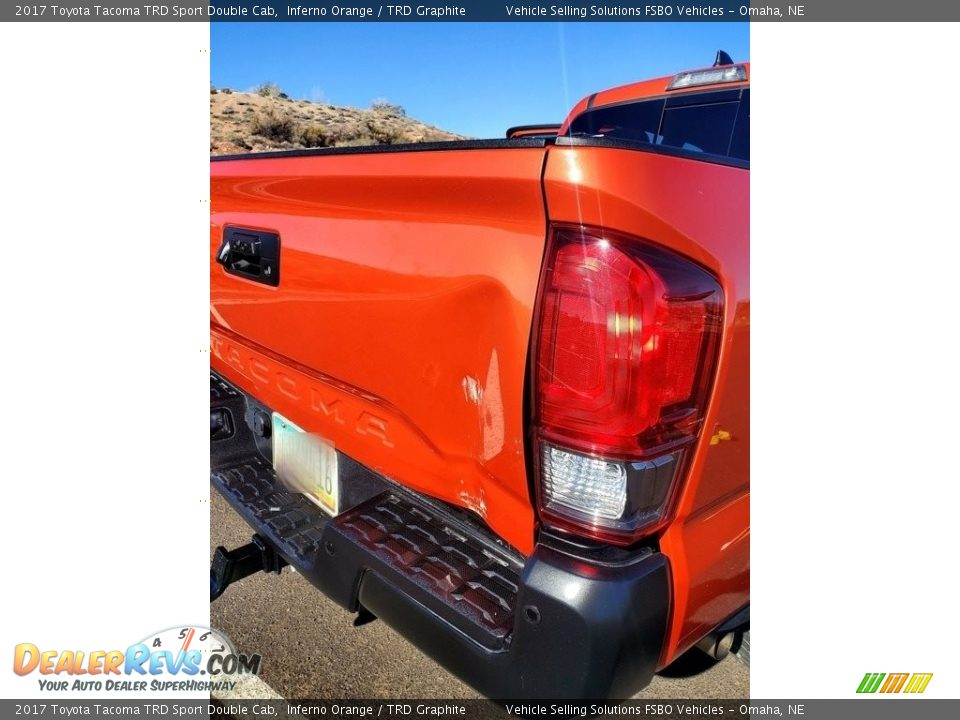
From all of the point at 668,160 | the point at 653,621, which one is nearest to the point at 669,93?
the point at 668,160

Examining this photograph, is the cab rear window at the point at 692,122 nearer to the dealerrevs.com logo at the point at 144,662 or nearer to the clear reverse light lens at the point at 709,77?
the clear reverse light lens at the point at 709,77

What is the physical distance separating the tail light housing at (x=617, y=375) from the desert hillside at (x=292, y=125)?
11.4 meters

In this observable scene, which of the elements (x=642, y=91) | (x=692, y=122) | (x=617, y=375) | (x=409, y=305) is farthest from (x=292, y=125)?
(x=617, y=375)


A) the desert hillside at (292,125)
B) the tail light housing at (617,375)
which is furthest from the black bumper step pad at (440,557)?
the desert hillside at (292,125)

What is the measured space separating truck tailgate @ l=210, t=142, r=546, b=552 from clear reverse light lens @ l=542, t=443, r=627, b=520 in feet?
0.18

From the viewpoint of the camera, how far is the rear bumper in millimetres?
1202

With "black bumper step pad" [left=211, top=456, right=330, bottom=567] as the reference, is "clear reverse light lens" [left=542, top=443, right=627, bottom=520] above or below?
above

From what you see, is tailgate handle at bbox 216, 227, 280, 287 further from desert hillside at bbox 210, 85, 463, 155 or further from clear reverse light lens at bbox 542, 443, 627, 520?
desert hillside at bbox 210, 85, 463, 155

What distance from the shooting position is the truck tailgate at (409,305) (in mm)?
1262

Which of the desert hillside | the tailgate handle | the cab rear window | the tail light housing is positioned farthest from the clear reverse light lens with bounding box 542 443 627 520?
the desert hillside

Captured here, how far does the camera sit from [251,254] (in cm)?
191

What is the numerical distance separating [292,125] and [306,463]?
56.6 feet

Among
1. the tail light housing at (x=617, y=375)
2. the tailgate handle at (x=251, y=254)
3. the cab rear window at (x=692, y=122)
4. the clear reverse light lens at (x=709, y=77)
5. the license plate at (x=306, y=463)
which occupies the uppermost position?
the clear reverse light lens at (x=709, y=77)
